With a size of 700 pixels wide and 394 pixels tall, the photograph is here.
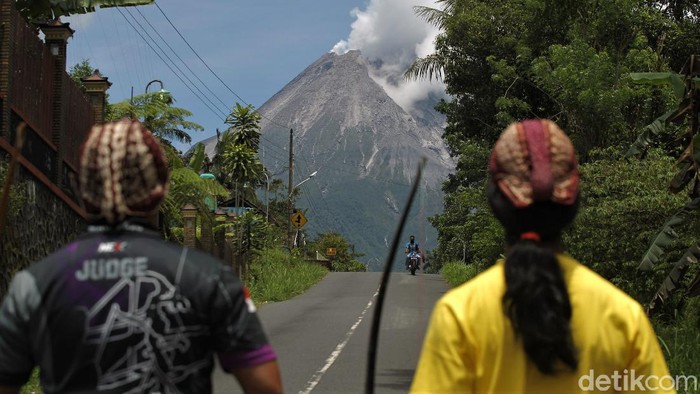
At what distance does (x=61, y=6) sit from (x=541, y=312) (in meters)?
15.2

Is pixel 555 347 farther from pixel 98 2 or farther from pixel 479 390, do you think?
pixel 98 2

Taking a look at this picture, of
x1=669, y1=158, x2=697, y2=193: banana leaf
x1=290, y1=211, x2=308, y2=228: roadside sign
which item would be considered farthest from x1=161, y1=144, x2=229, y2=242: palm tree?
x1=290, y1=211, x2=308, y2=228: roadside sign

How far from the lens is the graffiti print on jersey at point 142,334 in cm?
246

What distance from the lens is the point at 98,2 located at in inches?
623

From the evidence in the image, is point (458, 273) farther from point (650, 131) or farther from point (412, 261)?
point (650, 131)

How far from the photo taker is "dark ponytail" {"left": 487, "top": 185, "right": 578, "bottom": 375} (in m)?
2.34

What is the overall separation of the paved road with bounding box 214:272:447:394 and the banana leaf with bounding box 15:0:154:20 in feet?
20.1

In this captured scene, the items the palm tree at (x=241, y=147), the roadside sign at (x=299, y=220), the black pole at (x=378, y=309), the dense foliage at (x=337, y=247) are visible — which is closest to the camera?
the black pole at (x=378, y=309)

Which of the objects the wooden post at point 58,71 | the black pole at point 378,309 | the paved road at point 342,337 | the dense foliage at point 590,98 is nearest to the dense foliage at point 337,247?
the dense foliage at point 590,98

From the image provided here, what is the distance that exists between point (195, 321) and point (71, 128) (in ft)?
54.9

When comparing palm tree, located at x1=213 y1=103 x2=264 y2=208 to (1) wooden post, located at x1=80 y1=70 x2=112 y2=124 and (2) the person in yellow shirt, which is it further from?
(2) the person in yellow shirt

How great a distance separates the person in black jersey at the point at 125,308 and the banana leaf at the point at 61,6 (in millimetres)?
13664

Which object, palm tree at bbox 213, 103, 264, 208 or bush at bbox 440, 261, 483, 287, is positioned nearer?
bush at bbox 440, 261, 483, 287

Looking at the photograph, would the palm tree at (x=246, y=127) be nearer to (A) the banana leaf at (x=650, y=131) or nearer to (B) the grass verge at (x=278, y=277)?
(B) the grass verge at (x=278, y=277)
